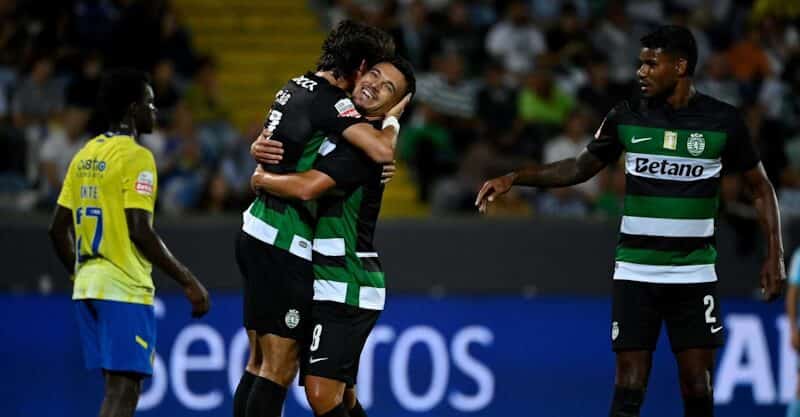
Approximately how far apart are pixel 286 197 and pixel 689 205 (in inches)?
88.4

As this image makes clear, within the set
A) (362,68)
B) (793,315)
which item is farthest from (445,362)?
(362,68)

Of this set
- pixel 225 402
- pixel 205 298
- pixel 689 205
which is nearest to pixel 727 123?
pixel 689 205

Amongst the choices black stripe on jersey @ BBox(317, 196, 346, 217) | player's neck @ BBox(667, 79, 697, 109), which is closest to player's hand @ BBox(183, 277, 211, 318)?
black stripe on jersey @ BBox(317, 196, 346, 217)

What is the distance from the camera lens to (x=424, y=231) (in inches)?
476

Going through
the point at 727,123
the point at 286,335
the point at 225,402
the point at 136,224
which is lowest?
the point at 225,402

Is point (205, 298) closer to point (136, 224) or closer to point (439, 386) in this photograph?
point (136, 224)

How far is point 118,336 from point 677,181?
3.18m

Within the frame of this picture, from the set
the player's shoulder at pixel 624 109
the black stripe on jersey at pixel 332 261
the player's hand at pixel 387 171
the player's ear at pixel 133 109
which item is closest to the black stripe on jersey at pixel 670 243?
the player's shoulder at pixel 624 109

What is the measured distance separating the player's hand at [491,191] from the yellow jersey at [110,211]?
5.84ft

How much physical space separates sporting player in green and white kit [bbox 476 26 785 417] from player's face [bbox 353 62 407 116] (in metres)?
0.78

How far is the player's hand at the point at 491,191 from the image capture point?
26.3 ft

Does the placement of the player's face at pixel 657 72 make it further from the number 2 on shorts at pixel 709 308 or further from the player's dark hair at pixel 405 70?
the player's dark hair at pixel 405 70

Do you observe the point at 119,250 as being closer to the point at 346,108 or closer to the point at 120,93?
the point at 120,93

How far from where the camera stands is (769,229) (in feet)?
26.8
